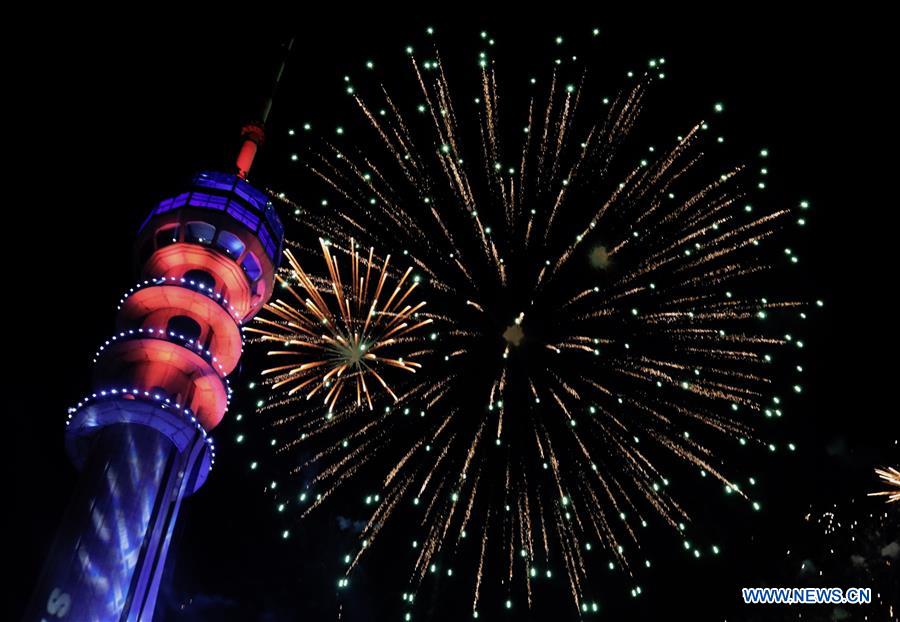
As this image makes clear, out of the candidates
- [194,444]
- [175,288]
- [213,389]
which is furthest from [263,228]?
[194,444]

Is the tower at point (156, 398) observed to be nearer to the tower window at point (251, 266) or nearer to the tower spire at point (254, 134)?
the tower window at point (251, 266)

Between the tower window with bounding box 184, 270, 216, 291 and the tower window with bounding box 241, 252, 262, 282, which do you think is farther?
the tower window with bounding box 241, 252, 262, 282

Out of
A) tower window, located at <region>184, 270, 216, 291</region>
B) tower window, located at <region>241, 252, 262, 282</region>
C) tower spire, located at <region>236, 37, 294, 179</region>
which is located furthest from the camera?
tower spire, located at <region>236, 37, 294, 179</region>

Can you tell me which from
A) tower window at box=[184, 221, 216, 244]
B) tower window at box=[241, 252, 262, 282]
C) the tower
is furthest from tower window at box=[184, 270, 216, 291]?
tower window at box=[241, 252, 262, 282]

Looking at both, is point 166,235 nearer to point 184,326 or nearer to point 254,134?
point 184,326

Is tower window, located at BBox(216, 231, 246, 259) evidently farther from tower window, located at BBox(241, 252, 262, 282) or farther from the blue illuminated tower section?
tower window, located at BBox(241, 252, 262, 282)

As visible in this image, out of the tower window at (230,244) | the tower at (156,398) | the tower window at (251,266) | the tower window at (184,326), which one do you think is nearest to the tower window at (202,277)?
the tower at (156,398)
